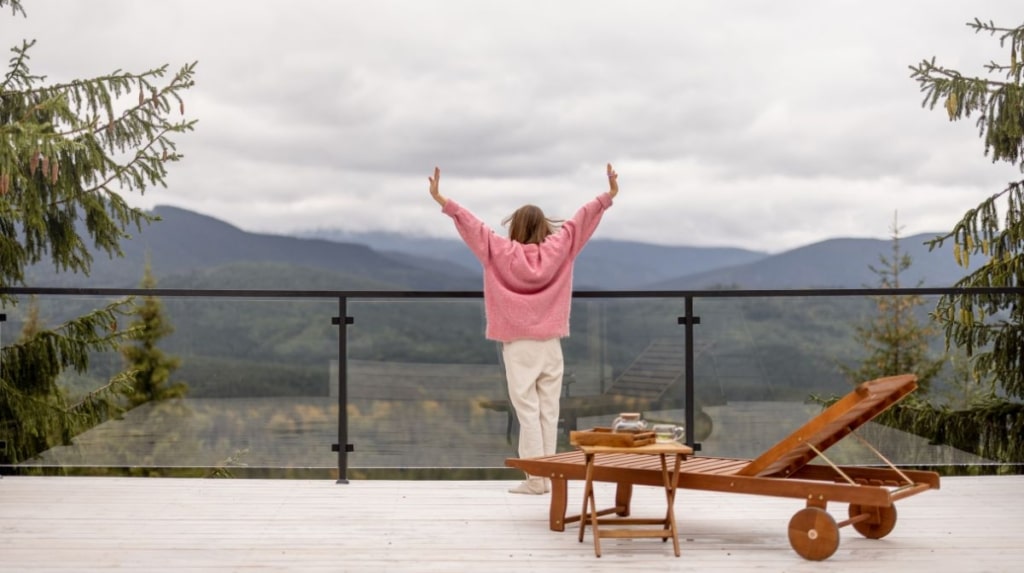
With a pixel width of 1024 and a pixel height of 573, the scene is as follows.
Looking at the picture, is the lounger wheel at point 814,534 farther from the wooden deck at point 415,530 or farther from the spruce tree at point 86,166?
the spruce tree at point 86,166

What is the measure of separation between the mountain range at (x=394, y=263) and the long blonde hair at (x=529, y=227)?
4705 centimetres

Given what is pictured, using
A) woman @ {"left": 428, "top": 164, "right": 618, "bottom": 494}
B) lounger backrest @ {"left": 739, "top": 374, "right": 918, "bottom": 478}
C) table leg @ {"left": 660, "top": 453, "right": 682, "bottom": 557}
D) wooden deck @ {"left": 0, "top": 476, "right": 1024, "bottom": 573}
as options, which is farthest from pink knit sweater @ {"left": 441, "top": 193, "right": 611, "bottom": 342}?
lounger backrest @ {"left": 739, "top": 374, "right": 918, "bottom": 478}

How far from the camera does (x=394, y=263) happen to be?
71.5m

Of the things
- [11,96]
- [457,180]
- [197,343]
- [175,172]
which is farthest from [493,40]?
[197,343]

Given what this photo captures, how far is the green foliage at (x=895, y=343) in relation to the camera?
700 cm

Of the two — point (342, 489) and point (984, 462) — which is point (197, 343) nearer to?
point (342, 489)

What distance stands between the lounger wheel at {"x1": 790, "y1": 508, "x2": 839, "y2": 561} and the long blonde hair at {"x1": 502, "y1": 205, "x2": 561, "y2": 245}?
1990mm

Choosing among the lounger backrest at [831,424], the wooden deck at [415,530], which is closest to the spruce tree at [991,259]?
the wooden deck at [415,530]

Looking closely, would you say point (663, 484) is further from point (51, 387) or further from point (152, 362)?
point (51, 387)

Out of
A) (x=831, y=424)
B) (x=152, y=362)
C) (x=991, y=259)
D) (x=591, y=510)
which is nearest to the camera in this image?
(x=831, y=424)

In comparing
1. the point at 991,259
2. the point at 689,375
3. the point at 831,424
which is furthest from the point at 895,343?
the point at 831,424

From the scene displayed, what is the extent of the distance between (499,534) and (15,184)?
717 centimetres

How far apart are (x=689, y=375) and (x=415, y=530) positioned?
7.04 ft

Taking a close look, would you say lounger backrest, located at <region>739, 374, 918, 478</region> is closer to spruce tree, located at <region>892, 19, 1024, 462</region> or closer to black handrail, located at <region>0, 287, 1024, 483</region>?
black handrail, located at <region>0, 287, 1024, 483</region>
